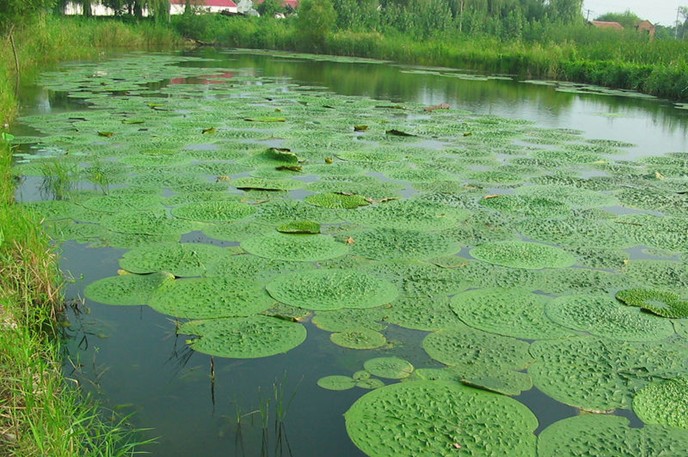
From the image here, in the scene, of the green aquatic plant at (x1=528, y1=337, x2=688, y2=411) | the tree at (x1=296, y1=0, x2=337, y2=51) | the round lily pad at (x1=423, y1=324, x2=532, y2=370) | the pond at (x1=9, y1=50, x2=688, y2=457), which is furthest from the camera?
the tree at (x1=296, y1=0, x2=337, y2=51)

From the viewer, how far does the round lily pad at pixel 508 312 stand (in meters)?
2.29

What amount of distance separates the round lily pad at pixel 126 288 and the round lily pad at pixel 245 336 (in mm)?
321

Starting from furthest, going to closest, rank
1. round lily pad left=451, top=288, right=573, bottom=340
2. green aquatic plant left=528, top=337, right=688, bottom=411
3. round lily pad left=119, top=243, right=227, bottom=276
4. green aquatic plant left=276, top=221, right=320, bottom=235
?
green aquatic plant left=276, top=221, right=320, bottom=235 → round lily pad left=119, top=243, right=227, bottom=276 → round lily pad left=451, top=288, right=573, bottom=340 → green aquatic plant left=528, top=337, right=688, bottom=411

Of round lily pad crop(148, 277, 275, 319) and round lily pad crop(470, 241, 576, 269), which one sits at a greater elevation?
round lily pad crop(470, 241, 576, 269)

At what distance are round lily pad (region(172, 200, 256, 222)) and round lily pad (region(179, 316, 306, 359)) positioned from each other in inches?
47.1

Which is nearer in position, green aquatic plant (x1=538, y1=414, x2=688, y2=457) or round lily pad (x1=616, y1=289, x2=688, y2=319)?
green aquatic plant (x1=538, y1=414, x2=688, y2=457)

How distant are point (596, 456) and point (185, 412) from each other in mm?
1138

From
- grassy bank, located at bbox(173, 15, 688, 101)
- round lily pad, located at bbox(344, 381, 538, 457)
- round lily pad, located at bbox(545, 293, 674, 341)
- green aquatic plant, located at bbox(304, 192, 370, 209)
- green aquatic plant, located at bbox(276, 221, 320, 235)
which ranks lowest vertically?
round lily pad, located at bbox(344, 381, 538, 457)

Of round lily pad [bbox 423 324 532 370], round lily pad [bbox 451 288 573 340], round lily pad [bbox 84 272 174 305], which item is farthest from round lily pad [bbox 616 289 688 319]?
round lily pad [bbox 84 272 174 305]

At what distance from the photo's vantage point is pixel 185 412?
1.79 meters

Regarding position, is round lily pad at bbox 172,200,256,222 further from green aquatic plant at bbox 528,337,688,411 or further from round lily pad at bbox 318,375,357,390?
green aquatic plant at bbox 528,337,688,411

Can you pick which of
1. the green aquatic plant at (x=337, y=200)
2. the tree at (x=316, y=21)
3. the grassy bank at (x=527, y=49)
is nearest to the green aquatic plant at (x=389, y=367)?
the green aquatic plant at (x=337, y=200)

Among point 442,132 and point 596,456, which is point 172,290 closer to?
point 596,456

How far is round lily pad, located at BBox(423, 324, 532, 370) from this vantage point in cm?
209
